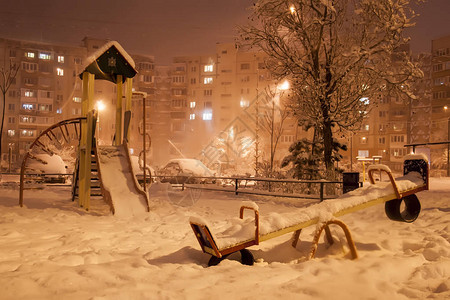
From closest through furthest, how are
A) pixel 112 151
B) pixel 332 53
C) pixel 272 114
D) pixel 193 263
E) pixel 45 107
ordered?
1. pixel 193 263
2. pixel 112 151
3. pixel 332 53
4. pixel 272 114
5. pixel 45 107

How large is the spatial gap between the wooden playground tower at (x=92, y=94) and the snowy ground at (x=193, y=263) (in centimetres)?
196

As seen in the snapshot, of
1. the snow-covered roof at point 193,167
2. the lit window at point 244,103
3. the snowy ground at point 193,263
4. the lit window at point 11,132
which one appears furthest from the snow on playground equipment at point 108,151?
the lit window at point 244,103

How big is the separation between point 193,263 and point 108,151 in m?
8.00

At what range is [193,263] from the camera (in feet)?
18.0

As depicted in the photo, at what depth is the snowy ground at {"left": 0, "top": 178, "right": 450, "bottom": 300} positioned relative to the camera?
4.07 metres

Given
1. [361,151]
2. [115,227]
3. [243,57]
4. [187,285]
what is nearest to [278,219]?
[187,285]

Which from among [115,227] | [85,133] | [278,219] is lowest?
[115,227]

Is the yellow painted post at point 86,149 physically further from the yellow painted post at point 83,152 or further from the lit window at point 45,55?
the lit window at point 45,55

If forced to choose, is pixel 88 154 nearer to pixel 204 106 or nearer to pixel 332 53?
pixel 332 53

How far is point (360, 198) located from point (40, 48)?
2943 inches

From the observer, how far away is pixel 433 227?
24.3ft

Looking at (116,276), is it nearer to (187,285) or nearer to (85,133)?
(187,285)

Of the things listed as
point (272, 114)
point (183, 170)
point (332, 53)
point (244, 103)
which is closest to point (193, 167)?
point (183, 170)

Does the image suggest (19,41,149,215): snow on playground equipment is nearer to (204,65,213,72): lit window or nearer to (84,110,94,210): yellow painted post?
(84,110,94,210): yellow painted post
